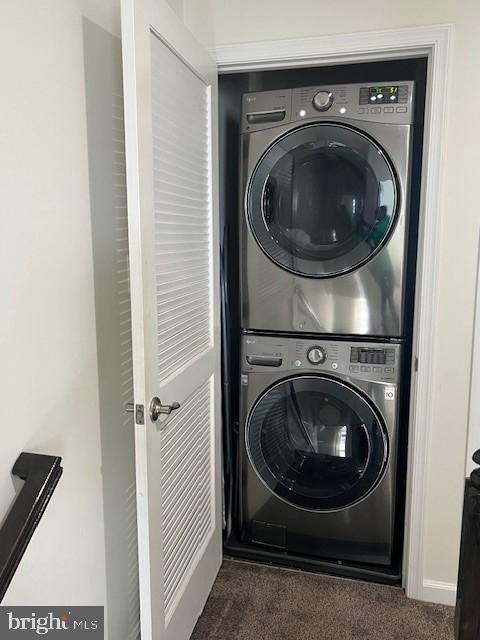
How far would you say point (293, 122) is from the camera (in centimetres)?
200

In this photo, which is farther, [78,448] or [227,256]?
[227,256]

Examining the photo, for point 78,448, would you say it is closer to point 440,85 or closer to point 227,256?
point 227,256

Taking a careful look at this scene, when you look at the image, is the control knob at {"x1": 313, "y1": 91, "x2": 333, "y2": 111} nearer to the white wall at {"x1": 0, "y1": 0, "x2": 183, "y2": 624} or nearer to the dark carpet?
the white wall at {"x1": 0, "y1": 0, "x2": 183, "y2": 624}

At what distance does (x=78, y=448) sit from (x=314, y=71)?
2053mm

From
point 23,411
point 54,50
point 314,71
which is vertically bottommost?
point 23,411

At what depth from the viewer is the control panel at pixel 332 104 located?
1.89 meters

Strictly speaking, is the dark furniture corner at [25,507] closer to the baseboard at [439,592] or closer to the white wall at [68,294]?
the white wall at [68,294]

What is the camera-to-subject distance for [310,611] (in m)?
1.97

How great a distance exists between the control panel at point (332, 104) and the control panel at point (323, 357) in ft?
2.77

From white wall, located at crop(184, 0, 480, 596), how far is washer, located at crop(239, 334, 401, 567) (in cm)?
18

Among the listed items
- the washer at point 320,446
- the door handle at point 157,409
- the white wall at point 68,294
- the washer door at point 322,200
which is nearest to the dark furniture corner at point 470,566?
the door handle at point 157,409

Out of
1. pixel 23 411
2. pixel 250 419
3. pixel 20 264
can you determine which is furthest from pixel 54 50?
pixel 250 419

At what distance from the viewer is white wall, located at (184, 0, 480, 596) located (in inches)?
69.0

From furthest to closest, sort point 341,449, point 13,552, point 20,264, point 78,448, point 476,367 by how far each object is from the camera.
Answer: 1. point 341,449
2. point 476,367
3. point 78,448
4. point 20,264
5. point 13,552
